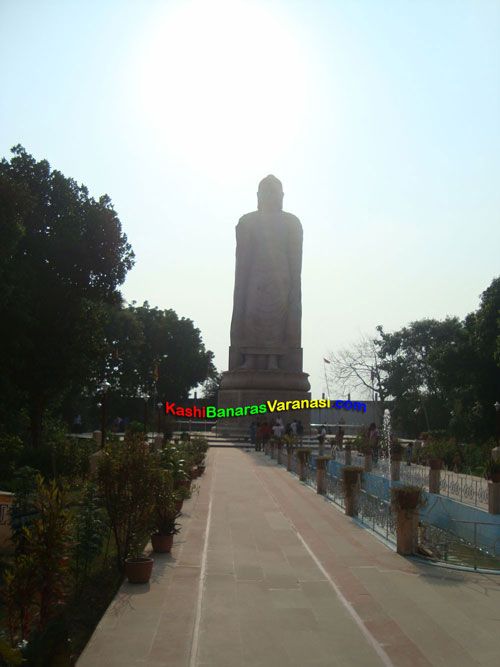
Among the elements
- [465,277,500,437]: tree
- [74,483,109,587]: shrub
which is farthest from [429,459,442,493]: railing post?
[465,277,500,437]: tree

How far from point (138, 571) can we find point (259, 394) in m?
23.8

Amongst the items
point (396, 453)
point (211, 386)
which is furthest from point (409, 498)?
point (211, 386)

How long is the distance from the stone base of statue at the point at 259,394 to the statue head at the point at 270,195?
8.61 metres

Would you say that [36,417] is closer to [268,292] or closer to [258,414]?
[258,414]

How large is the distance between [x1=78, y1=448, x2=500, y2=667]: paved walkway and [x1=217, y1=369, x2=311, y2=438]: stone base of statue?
20.7 meters

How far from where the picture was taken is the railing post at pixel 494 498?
1044 centimetres

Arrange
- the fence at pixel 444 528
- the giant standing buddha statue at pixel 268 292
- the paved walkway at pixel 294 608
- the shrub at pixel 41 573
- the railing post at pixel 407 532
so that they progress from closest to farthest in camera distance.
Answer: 1. the shrub at pixel 41 573
2. the paved walkway at pixel 294 608
3. the railing post at pixel 407 532
4. the fence at pixel 444 528
5. the giant standing buddha statue at pixel 268 292

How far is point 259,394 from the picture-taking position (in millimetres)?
30156

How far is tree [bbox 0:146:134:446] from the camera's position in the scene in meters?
17.6

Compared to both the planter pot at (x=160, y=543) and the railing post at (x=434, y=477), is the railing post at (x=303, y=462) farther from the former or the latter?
the planter pot at (x=160, y=543)

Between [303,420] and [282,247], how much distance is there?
28.6 ft

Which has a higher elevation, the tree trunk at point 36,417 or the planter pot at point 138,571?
the tree trunk at point 36,417

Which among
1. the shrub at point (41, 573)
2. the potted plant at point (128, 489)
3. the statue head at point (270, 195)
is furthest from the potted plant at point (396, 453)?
the statue head at point (270, 195)

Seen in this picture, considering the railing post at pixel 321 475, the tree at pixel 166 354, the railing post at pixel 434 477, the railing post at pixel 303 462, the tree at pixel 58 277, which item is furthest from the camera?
the tree at pixel 166 354
